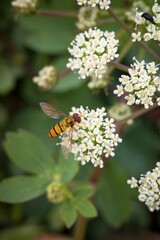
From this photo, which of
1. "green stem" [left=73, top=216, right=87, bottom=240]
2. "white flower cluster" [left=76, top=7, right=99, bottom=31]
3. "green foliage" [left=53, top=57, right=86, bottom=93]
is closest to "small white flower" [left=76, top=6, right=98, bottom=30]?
"white flower cluster" [left=76, top=7, right=99, bottom=31]

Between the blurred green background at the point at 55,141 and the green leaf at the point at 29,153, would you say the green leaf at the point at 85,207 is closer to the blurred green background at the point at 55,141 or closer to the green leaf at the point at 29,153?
the green leaf at the point at 29,153

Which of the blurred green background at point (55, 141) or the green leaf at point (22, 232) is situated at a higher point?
the blurred green background at point (55, 141)

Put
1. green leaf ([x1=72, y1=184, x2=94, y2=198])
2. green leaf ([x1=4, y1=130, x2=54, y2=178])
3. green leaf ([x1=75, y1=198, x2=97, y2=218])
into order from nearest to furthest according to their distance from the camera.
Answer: green leaf ([x1=75, y1=198, x2=97, y2=218]), green leaf ([x1=72, y1=184, x2=94, y2=198]), green leaf ([x1=4, y1=130, x2=54, y2=178])

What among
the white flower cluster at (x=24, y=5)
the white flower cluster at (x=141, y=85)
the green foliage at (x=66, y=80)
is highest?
the white flower cluster at (x=24, y=5)

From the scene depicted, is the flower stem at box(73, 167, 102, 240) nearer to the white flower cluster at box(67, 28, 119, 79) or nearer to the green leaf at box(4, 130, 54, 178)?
the green leaf at box(4, 130, 54, 178)

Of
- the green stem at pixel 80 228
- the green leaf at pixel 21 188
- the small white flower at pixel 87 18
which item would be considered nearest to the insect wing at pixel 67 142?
the green leaf at pixel 21 188

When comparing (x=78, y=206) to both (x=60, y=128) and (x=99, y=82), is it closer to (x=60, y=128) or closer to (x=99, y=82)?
(x=60, y=128)

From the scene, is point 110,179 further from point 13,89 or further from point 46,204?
point 13,89
